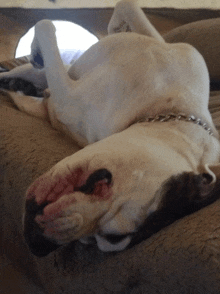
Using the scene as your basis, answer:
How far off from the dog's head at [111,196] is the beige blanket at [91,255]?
44mm

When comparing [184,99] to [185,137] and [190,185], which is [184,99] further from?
[190,185]

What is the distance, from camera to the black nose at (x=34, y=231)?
655mm

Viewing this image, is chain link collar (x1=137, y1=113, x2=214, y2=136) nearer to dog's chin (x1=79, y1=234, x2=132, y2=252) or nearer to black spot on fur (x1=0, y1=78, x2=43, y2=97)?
dog's chin (x1=79, y1=234, x2=132, y2=252)

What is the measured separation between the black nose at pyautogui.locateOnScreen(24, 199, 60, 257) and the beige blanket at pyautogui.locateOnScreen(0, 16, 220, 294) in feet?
0.50

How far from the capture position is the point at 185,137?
2.98ft

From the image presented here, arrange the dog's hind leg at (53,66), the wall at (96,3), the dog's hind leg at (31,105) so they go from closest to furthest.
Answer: the dog's hind leg at (53,66) → the dog's hind leg at (31,105) → the wall at (96,3)

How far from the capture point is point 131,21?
1.60 meters

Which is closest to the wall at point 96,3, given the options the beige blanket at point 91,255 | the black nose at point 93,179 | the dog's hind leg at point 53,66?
the dog's hind leg at point 53,66

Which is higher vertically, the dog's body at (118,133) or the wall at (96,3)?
the dog's body at (118,133)

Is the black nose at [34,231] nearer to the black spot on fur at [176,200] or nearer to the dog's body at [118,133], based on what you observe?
the dog's body at [118,133]

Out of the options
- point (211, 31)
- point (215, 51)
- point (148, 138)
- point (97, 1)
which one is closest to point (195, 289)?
point (148, 138)

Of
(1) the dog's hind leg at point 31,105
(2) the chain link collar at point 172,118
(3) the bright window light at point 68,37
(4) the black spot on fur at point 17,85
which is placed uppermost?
(2) the chain link collar at point 172,118

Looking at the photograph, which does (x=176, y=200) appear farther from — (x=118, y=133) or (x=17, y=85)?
(x=17, y=85)

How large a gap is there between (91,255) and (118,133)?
1.13 ft
